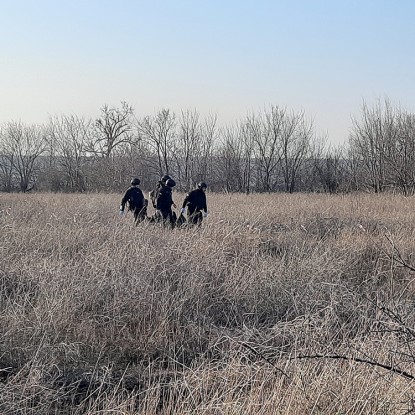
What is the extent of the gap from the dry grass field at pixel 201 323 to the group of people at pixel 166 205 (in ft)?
3.39

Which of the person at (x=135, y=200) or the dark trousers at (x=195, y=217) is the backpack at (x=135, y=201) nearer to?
the person at (x=135, y=200)

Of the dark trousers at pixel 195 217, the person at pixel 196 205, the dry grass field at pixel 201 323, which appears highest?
the person at pixel 196 205

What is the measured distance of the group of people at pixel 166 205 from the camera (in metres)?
10.9

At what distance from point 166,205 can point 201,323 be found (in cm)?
531

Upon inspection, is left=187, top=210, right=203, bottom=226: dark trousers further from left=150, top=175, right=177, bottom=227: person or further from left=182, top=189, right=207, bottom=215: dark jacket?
left=150, top=175, right=177, bottom=227: person

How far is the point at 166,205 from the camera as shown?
1105cm

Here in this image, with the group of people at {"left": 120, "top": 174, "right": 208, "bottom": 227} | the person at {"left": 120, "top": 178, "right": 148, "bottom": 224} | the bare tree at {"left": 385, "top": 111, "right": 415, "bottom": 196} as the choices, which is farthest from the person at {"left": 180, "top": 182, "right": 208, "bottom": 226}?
the bare tree at {"left": 385, "top": 111, "right": 415, "bottom": 196}

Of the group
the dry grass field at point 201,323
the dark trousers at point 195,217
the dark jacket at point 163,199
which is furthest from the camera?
the dark jacket at point 163,199

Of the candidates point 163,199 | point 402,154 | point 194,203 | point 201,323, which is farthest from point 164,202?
point 402,154

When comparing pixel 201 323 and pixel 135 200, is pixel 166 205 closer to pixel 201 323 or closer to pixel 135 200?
pixel 135 200

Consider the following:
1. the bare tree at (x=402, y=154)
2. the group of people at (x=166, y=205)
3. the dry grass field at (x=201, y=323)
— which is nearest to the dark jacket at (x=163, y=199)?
the group of people at (x=166, y=205)

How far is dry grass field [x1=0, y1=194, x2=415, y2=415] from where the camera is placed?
359cm

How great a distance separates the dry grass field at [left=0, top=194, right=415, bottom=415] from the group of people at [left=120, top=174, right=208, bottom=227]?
1.03 metres

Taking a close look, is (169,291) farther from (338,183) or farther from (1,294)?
(338,183)
